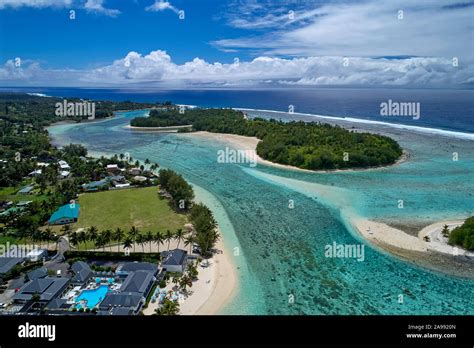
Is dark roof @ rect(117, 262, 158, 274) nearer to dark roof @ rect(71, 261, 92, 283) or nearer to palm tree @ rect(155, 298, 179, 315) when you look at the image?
dark roof @ rect(71, 261, 92, 283)

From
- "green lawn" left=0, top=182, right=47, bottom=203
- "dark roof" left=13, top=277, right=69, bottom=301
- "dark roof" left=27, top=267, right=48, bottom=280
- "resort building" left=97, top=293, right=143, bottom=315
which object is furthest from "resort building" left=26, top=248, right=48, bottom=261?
"green lawn" left=0, top=182, right=47, bottom=203

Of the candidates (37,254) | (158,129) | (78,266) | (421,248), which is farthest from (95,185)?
(158,129)

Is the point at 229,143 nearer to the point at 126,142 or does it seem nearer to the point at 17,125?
the point at 126,142

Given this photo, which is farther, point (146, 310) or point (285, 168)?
point (285, 168)

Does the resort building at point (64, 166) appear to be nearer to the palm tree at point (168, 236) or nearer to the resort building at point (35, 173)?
the resort building at point (35, 173)

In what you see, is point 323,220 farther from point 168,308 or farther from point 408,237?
point 168,308

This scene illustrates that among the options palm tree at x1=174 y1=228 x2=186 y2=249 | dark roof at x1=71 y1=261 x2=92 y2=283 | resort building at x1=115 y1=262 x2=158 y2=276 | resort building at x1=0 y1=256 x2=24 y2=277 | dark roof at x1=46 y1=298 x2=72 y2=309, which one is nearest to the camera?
dark roof at x1=46 y1=298 x2=72 y2=309

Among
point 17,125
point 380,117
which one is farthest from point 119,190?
point 380,117
